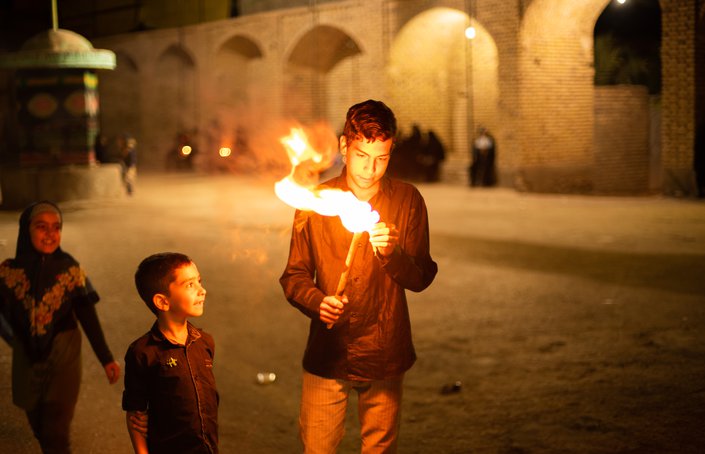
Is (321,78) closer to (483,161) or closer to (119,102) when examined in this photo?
(483,161)

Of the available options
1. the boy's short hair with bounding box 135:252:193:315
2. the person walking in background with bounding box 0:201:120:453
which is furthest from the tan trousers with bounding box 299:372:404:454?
the person walking in background with bounding box 0:201:120:453

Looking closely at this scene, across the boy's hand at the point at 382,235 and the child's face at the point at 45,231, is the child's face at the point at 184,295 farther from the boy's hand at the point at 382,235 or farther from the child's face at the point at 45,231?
the child's face at the point at 45,231

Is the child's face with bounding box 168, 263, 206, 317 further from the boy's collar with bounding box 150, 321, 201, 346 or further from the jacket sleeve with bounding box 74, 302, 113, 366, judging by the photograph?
the jacket sleeve with bounding box 74, 302, 113, 366

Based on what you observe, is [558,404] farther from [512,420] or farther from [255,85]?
[255,85]

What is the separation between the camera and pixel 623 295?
8.38 meters

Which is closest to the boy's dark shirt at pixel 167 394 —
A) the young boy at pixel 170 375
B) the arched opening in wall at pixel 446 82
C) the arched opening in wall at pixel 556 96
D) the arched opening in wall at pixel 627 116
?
the young boy at pixel 170 375

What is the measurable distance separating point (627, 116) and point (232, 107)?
13978 mm

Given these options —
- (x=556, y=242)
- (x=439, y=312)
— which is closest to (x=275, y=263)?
(x=439, y=312)

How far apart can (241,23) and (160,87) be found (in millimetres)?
6020

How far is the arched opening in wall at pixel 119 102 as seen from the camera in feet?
109

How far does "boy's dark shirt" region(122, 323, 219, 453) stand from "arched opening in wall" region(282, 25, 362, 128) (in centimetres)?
2399

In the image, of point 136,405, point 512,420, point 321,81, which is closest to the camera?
point 136,405

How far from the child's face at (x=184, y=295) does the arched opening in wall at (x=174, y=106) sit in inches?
1117

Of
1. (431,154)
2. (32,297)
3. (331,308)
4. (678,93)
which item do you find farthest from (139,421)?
(431,154)
